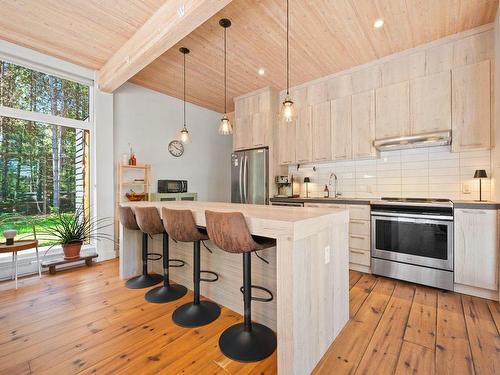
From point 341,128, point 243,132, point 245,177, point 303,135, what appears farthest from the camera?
point 243,132

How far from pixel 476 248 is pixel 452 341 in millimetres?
1121

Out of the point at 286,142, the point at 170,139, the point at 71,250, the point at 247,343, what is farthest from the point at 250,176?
the point at 247,343

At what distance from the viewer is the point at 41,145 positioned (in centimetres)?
324

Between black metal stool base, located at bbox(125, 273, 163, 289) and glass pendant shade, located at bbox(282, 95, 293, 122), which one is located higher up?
glass pendant shade, located at bbox(282, 95, 293, 122)

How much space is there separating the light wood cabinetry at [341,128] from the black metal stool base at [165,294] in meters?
2.81

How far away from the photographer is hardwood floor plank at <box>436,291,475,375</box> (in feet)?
4.59

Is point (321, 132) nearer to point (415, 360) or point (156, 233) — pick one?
point (156, 233)

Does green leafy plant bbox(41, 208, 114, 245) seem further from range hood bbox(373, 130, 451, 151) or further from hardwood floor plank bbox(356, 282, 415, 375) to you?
range hood bbox(373, 130, 451, 151)

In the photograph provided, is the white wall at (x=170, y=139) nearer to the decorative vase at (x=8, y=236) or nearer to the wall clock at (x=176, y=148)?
the wall clock at (x=176, y=148)

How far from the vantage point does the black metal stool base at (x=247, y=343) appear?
151 centimetres

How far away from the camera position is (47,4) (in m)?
2.27

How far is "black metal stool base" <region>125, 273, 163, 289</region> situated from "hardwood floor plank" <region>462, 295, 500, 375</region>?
2756 mm

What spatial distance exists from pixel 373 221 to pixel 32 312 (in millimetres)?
3620

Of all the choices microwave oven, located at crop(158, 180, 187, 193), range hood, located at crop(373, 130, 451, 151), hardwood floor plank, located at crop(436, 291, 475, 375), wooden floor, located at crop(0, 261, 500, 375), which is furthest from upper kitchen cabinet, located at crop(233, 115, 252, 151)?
hardwood floor plank, located at crop(436, 291, 475, 375)
